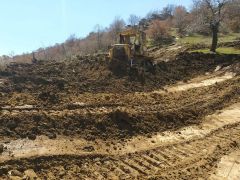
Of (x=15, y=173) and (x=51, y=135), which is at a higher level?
(x=51, y=135)

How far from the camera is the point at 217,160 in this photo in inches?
433

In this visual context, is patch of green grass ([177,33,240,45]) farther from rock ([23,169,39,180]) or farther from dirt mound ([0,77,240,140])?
rock ([23,169,39,180])

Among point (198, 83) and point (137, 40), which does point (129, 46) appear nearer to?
point (137, 40)

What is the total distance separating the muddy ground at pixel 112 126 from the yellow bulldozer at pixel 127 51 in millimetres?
2005

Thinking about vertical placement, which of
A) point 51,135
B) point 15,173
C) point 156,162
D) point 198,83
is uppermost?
point 51,135

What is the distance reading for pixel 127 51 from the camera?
952 inches

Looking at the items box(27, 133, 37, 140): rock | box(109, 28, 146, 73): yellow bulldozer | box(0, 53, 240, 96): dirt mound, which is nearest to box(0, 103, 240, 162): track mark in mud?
box(27, 133, 37, 140): rock

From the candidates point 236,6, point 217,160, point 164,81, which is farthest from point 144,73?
point 236,6

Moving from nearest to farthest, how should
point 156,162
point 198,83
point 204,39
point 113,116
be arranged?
point 156,162 → point 113,116 → point 198,83 → point 204,39

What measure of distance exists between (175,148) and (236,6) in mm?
25028

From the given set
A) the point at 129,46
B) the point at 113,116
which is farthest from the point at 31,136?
the point at 129,46

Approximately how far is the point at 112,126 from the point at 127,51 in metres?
12.0

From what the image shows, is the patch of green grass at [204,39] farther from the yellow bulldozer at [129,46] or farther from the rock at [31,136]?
the rock at [31,136]

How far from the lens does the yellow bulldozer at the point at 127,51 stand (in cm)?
2373
